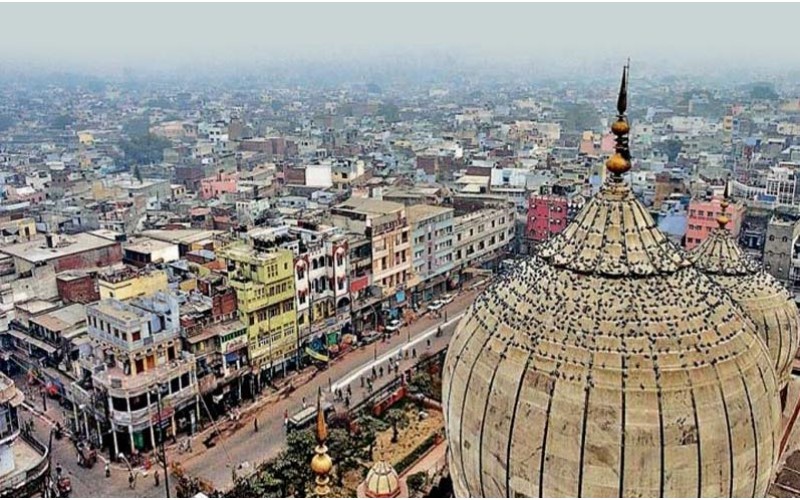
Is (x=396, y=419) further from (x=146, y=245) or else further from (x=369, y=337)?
(x=146, y=245)

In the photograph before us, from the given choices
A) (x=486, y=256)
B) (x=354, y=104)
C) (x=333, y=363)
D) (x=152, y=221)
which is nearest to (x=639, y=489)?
(x=333, y=363)

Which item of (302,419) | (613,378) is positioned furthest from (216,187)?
(613,378)

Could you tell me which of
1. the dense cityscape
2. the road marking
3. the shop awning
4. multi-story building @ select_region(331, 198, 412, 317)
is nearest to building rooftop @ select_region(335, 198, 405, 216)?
multi-story building @ select_region(331, 198, 412, 317)

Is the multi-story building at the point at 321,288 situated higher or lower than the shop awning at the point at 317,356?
higher

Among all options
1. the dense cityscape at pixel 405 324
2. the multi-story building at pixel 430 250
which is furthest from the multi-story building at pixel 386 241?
the multi-story building at pixel 430 250

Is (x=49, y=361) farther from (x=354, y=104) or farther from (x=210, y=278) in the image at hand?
(x=354, y=104)

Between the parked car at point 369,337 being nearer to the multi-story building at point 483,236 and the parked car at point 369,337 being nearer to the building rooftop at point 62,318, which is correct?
the multi-story building at point 483,236
